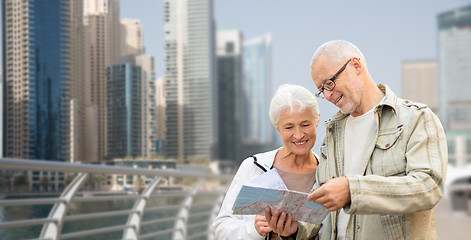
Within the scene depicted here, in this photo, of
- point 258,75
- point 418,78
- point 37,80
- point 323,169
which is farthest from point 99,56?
point 258,75

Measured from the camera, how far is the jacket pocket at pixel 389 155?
1.31m

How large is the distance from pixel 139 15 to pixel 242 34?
95360 millimetres

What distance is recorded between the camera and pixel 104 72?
1830 cm

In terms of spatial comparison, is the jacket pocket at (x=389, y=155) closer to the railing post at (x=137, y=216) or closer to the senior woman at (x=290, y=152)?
the senior woman at (x=290, y=152)

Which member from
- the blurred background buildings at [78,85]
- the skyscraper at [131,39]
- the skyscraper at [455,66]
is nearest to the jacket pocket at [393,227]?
the blurred background buildings at [78,85]

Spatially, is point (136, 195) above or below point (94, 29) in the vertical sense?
below

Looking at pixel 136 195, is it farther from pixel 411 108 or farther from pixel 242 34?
pixel 242 34

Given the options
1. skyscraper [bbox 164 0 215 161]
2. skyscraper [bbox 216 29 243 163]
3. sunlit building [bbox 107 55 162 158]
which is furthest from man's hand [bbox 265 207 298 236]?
skyscraper [bbox 216 29 243 163]

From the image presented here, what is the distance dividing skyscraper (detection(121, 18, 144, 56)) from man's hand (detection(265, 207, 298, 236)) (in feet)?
53.1

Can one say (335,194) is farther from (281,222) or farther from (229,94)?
(229,94)

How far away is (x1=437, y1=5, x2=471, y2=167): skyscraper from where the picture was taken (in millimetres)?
119088

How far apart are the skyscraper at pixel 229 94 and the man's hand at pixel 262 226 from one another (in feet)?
287

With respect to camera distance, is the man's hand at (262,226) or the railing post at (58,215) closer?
the man's hand at (262,226)

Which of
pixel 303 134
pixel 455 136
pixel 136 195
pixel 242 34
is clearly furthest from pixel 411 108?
pixel 242 34
